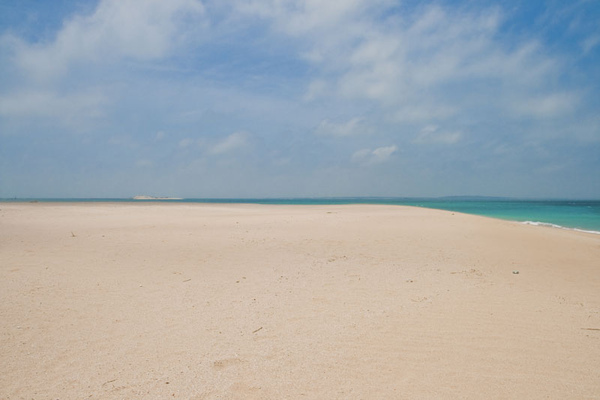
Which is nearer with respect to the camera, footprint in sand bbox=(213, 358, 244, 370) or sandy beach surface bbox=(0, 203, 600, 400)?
sandy beach surface bbox=(0, 203, 600, 400)

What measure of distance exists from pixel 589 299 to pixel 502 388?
427cm

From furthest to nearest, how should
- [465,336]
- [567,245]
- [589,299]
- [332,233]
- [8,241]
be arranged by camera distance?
1. [332,233]
2. [567,245]
3. [8,241]
4. [589,299]
5. [465,336]

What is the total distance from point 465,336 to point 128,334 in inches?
173

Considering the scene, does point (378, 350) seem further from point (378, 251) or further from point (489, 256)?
point (489, 256)

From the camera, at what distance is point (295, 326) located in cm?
459

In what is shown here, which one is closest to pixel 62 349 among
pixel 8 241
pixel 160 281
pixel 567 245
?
pixel 160 281

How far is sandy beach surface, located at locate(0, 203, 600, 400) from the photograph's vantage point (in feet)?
10.7

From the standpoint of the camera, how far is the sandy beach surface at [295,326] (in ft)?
10.7

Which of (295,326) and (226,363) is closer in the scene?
(226,363)

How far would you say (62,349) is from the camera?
3863 millimetres

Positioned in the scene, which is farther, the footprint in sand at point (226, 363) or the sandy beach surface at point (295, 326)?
the footprint in sand at point (226, 363)

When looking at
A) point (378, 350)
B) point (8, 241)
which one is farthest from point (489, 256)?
point (8, 241)

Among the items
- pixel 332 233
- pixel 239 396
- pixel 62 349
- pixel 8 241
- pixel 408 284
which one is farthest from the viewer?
pixel 332 233

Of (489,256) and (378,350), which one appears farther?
(489,256)
